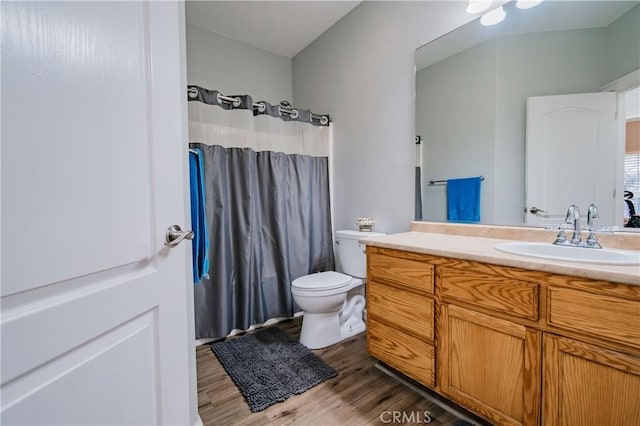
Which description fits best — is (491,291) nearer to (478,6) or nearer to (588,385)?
(588,385)

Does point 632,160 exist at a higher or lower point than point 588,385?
higher

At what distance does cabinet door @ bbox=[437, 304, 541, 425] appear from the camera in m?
0.97

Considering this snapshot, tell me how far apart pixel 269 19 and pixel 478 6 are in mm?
1637

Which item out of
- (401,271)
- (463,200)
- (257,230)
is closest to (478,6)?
(463,200)

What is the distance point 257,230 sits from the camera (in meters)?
2.21

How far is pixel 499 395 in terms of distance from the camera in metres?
1.05

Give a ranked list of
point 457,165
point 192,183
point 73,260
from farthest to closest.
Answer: point 457,165 → point 192,183 → point 73,260

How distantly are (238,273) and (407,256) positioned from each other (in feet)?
4.40

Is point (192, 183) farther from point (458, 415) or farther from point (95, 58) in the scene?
point (458, 415)

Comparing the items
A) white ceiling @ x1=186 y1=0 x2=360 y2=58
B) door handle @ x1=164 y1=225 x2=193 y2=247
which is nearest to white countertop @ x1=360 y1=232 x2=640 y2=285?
door handle @ x1=164 y1=225 x2=193 y2=247

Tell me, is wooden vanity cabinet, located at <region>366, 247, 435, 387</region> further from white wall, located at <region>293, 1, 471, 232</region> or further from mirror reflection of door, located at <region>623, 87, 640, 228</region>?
mirror reflection of door, located at <region>623, 87, 640, 228</region>

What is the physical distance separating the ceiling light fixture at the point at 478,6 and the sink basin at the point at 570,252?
1292 millimetres

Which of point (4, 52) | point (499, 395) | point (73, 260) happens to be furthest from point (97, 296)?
point (499, 395)

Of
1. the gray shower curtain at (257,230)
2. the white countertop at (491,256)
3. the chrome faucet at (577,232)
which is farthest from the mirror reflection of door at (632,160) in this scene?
the gray shower curtain at (257,230)
